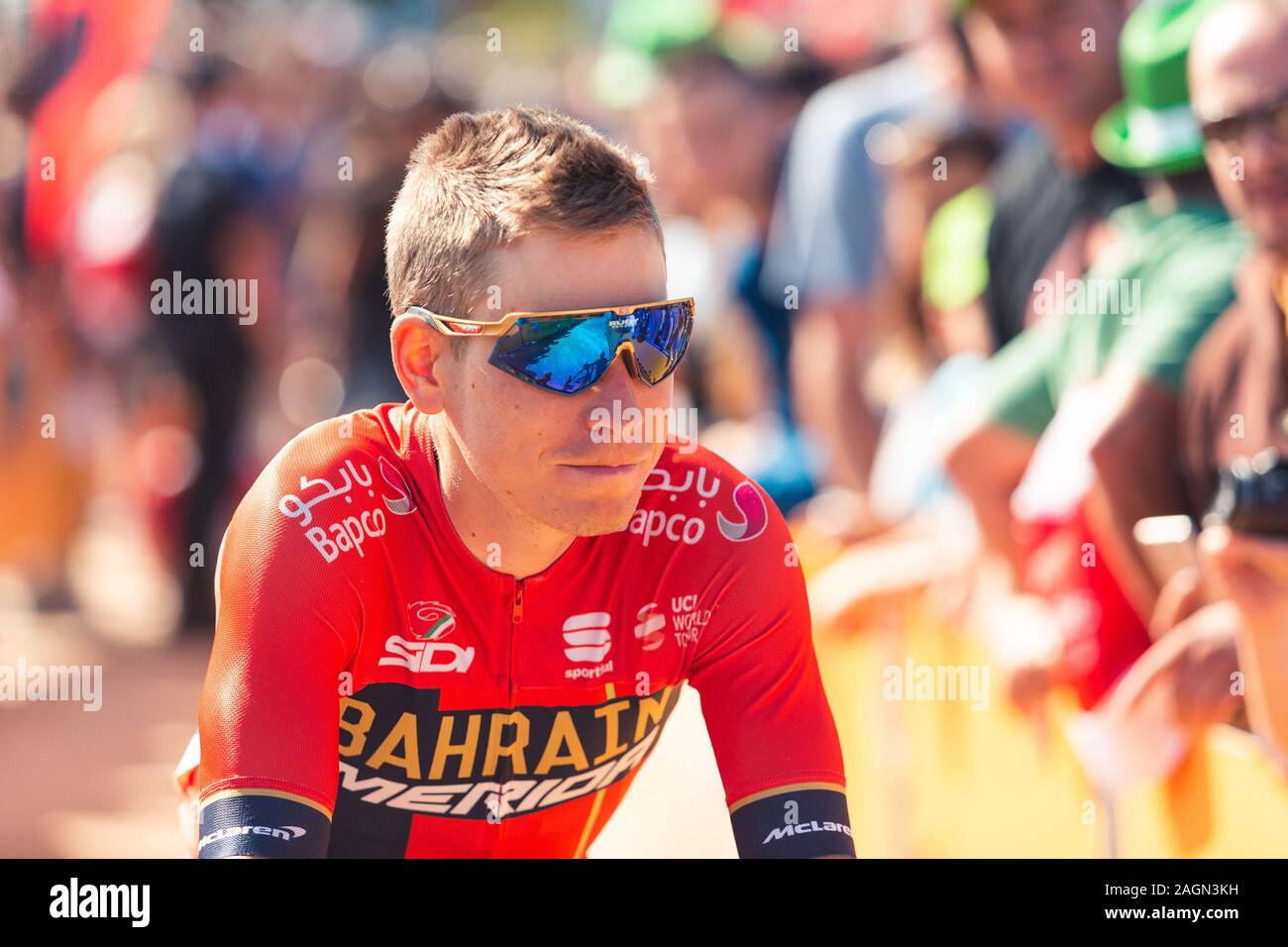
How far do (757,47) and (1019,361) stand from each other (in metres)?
2.80

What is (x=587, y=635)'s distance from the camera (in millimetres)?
2824

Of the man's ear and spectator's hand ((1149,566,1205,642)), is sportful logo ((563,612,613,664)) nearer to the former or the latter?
the man's ear

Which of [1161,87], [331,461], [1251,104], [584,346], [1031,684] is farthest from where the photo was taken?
[1031,684]

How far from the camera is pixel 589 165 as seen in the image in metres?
2.57

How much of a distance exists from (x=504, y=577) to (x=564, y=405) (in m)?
0.33

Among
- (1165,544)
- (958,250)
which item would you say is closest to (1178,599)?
(1165,544)

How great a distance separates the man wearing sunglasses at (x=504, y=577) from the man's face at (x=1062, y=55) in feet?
8.72

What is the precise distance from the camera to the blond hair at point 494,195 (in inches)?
100

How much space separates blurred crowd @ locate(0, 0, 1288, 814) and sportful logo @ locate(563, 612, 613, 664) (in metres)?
1.40

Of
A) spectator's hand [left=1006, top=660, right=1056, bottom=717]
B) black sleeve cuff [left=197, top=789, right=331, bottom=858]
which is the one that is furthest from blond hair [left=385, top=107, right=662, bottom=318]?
spectator's hand [left=1006, top=660, right=1056, bottom=717]
